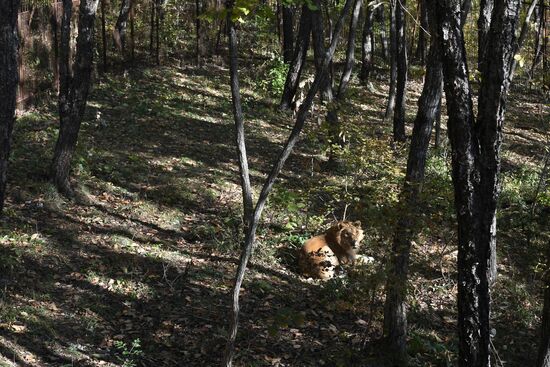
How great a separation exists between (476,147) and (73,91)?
23.9 ft

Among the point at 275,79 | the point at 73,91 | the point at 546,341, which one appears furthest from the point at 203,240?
the point at 275,79

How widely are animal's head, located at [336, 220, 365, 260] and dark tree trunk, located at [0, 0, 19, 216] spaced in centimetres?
510

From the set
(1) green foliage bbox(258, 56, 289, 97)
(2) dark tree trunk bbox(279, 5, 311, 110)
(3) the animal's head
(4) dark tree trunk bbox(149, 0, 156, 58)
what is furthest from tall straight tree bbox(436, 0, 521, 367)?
(4) dark tree trunk bbox(149, 0, 156, 58)

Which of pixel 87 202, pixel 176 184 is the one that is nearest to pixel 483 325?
pixel 87 202

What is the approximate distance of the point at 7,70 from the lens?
5.91m

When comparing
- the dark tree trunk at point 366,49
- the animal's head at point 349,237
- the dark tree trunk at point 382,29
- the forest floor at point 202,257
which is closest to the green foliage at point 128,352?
the forest floor at point 202,257

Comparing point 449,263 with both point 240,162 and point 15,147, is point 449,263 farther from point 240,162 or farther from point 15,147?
point 15,147

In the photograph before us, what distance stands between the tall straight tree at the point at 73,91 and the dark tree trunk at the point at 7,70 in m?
3.86

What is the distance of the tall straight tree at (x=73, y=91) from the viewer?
9.73 meters

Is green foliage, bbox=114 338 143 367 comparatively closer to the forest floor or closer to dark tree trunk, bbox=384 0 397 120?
the forest floor

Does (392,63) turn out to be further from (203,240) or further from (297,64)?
(203,240)

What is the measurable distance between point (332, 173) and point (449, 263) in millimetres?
3984

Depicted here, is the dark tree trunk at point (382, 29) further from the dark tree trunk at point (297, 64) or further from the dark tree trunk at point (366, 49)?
the dark tree trunk at point (297, 64)

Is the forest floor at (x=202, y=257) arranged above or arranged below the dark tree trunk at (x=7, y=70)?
below
